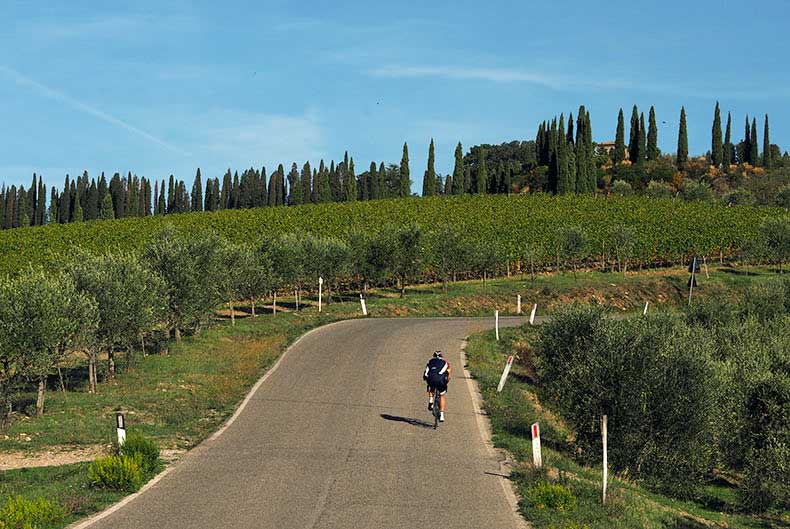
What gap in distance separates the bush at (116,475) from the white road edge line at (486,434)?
22.2ft

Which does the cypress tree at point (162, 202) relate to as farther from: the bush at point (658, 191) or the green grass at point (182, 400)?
the green grass at point (182, 400)

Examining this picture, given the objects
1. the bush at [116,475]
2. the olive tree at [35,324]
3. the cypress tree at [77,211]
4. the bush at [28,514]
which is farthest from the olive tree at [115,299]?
the cypress tree at [77,211]

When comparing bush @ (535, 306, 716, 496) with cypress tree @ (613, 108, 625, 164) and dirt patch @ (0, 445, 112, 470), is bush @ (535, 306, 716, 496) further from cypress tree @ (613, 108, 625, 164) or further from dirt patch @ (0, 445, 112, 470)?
cypress tree @ (613, 108, 625, 164)

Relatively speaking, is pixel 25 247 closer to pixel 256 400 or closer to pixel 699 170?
pixel 256 400

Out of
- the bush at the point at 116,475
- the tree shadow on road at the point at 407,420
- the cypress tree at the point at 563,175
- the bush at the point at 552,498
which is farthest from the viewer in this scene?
the cypress tree at the point at 563,175

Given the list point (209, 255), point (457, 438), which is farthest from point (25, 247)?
point (457, 438)

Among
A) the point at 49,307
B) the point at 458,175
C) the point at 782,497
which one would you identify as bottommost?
the point at 782,497

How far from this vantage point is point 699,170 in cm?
15012

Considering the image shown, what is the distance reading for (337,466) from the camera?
1702cm

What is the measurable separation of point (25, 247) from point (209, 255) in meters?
53.5

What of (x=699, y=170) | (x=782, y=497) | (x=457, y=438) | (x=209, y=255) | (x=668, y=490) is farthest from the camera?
(x=699, y=170)

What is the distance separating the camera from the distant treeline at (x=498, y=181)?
129875mm

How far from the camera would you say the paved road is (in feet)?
44.4

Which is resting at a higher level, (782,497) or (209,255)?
(209,255)
